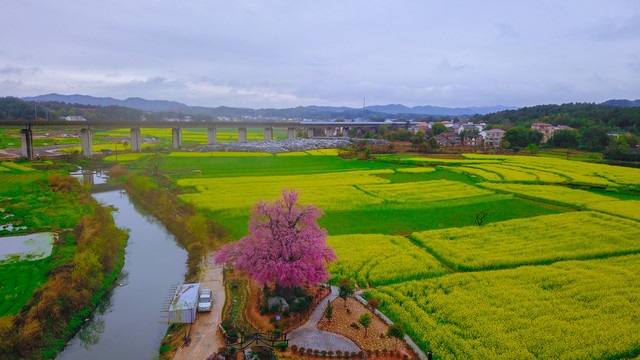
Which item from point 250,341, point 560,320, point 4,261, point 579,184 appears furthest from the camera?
point 579,184

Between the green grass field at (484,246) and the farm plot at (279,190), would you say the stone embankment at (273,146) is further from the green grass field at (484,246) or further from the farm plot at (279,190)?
the farm plot at (279,190)

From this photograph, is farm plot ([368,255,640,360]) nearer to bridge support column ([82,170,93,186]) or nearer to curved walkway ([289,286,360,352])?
curved walkway ([289,286,360,352])

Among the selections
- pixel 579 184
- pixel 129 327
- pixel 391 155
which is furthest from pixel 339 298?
pixel 391 155

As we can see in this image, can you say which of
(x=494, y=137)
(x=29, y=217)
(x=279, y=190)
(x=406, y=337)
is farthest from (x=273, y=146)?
(x=406, y=337)

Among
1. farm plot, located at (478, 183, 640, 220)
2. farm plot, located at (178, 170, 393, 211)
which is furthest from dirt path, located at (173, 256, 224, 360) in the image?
farm plot, located at (478, 183, 640, 220)

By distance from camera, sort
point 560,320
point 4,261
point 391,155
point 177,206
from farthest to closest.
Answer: point 391,155, point 177,206, point 4,261, point 560,320

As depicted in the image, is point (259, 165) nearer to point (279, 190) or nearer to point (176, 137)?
point (279, 190)

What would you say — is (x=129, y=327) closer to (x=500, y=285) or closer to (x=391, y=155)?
(x=500, y=285)
